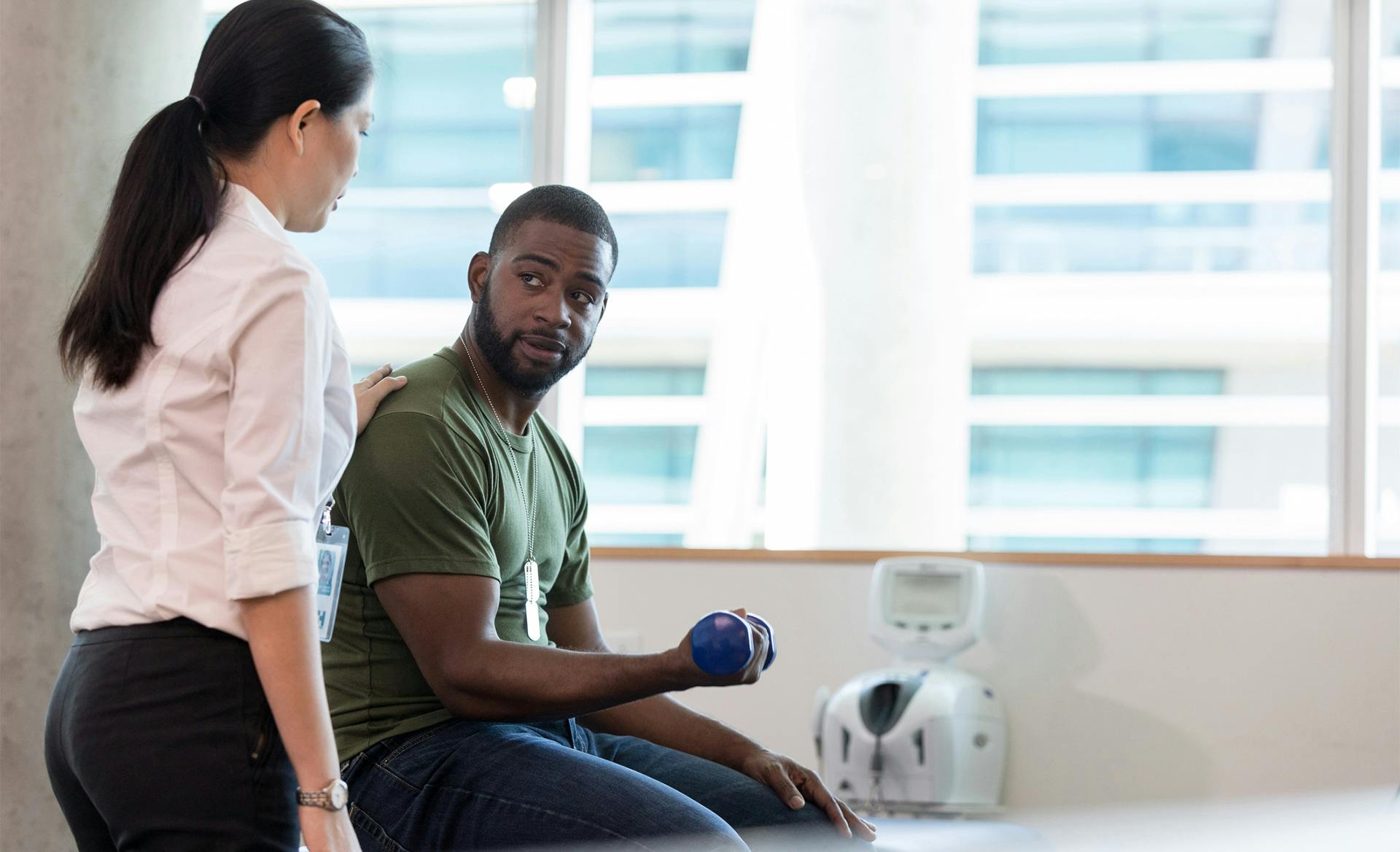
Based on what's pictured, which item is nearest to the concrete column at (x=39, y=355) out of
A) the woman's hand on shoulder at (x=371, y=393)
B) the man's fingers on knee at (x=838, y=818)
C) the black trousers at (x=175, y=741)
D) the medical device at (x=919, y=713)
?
the woman's hand on shoulder at (x=371, y=393)

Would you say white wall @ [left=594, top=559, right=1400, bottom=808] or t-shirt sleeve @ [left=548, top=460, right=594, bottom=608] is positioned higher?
t-shirt sleeve @ [left=548, top=460, right=594, bottom=608]

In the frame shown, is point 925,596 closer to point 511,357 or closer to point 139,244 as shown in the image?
point 511,357

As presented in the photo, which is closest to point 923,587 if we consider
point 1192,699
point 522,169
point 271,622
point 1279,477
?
point 1192,699

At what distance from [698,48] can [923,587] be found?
2052mm

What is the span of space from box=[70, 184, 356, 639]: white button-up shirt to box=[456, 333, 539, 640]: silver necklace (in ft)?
1.90

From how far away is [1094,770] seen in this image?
3.69m

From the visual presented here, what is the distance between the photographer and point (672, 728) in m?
1.83

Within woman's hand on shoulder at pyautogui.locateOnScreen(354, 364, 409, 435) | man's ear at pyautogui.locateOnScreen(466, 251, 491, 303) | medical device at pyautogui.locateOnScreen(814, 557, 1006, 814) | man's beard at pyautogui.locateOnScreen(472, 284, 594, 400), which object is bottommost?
medical device at pyautogui.locateOnScreen(814, 557, 1006, 814)

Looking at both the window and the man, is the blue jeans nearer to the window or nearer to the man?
the man

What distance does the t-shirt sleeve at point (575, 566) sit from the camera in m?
1.87

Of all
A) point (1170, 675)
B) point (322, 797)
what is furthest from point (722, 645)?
point (1170, 675)

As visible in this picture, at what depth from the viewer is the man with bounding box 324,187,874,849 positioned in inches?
56.4

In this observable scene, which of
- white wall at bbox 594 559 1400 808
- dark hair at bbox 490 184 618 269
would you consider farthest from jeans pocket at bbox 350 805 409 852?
white wall at bbox 594 559 1400 808

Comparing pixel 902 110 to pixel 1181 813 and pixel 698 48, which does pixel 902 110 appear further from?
pixel 1181 813
